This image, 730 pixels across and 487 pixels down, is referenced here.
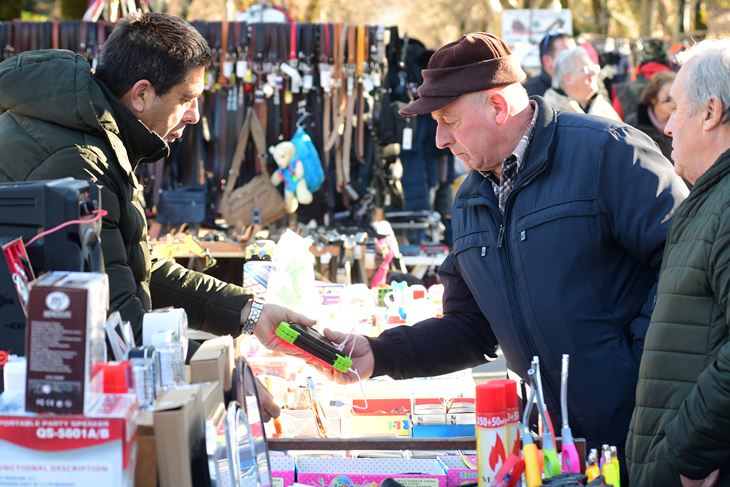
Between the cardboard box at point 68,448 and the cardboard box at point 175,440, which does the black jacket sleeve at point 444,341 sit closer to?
the cardboard box at point 175,440

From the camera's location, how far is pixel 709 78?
2.07m

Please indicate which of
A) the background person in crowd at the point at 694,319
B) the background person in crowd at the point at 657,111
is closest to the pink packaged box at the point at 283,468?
the background person in crowd at the point at 694,319

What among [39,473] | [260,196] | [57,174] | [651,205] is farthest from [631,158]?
[260,196]

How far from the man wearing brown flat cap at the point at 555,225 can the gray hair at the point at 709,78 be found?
1.31 ft

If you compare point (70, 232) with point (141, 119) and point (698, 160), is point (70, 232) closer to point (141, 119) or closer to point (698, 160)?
point (141, 119)

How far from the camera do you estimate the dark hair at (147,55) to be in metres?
2.58

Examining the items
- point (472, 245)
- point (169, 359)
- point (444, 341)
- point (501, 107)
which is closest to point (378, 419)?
point (444, 341)

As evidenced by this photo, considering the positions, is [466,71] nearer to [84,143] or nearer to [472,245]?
[472,245]

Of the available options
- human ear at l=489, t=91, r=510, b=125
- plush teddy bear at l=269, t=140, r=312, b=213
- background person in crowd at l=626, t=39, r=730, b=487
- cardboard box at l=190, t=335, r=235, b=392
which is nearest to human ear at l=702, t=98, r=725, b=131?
background person in crowd at l=626, t=39, r=730, b=487

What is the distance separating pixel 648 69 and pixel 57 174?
8.38m

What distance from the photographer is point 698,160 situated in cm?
213

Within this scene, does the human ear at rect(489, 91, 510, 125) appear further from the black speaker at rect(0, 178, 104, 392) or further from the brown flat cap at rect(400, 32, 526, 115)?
the black speaker at rect(0, 178, 104, 392)

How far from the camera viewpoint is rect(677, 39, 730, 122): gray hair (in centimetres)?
205

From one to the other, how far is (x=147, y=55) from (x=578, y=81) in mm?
4769
